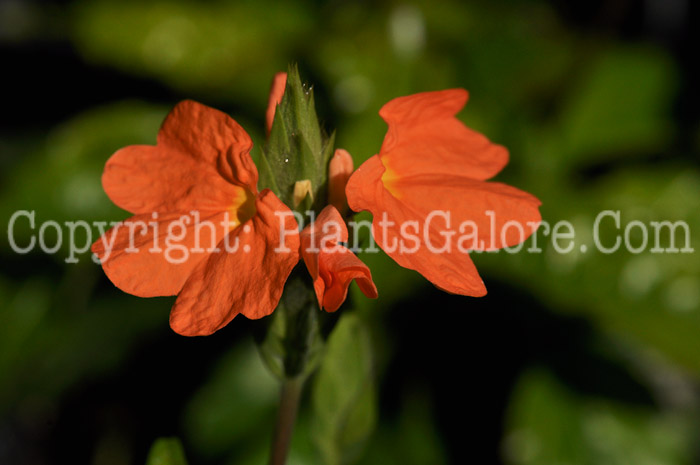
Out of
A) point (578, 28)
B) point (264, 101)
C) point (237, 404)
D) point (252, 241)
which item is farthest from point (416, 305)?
point (578, 28)

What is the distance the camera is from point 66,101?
1.98m

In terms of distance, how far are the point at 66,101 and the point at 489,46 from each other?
1331 mm

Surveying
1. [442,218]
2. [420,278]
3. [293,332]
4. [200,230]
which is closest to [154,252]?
[200,230]

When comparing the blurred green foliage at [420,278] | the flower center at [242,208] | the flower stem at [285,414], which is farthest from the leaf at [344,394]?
the blurred green foliage at [420,278]

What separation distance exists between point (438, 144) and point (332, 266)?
0.24 meters

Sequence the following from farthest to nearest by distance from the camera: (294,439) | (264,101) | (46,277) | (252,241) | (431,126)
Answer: (264,101), (46,277), (294,439), (431,126), (252,241)

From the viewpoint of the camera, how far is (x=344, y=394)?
2.29ft

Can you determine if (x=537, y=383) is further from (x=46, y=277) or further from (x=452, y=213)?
(x=46, y=277)

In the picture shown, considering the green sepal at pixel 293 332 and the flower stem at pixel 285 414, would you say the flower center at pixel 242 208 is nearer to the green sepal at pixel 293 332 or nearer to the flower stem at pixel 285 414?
the green sepal at pixel 293 332

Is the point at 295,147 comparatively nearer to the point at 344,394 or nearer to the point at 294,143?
the point at 294,143

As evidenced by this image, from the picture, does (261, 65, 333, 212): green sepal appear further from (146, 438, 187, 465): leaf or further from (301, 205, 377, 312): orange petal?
(146, 438, 187, 465): leaf

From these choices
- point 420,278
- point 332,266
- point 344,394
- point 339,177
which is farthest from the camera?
point 420,278

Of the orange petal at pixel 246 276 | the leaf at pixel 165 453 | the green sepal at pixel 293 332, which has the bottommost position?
the leaf at pixel 165 453

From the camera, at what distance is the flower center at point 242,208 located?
55 cm
